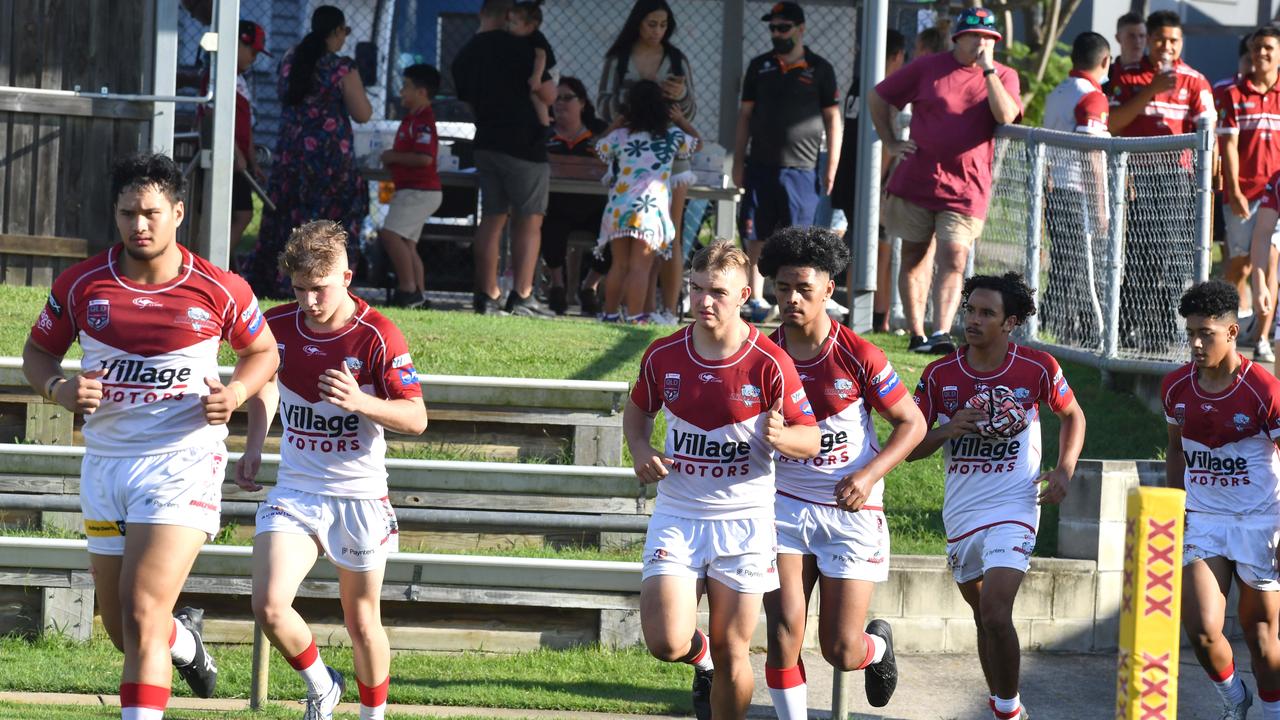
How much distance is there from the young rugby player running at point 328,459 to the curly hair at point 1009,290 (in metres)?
2.36

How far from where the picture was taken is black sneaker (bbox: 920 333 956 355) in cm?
1095

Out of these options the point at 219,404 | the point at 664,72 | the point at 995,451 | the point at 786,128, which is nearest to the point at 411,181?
the point at 664,72

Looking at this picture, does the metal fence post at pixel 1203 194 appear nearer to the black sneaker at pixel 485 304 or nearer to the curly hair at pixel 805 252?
the curly hair at pixel 805 252

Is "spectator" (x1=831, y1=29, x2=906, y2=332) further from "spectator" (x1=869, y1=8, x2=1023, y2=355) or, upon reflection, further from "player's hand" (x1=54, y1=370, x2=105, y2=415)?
"player's hand" (x1=54, y1=370, x2=105, y2=415)

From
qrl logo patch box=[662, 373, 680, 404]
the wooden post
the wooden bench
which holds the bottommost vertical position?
the wooden post

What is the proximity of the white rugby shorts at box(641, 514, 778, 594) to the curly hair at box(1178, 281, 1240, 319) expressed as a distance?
2.34 meters

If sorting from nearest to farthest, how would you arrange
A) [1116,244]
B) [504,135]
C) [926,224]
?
[1116,244] → [926,224] → [504,135]

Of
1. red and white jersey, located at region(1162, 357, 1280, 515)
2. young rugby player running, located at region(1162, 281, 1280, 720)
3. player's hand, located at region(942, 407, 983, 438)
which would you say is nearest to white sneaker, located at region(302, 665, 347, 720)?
player's hand, located at region(942, 407, 983, 438)

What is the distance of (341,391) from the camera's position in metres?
6.12

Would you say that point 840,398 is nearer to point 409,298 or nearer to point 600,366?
point 600,366

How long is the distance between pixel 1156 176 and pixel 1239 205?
0.81 metres

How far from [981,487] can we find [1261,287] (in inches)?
178

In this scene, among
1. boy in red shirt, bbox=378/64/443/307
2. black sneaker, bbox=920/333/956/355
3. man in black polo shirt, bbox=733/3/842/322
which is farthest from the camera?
boy in red shirt, bbox=378/64/443/307

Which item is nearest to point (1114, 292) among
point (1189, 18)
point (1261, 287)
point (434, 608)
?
point (1261, 287)
